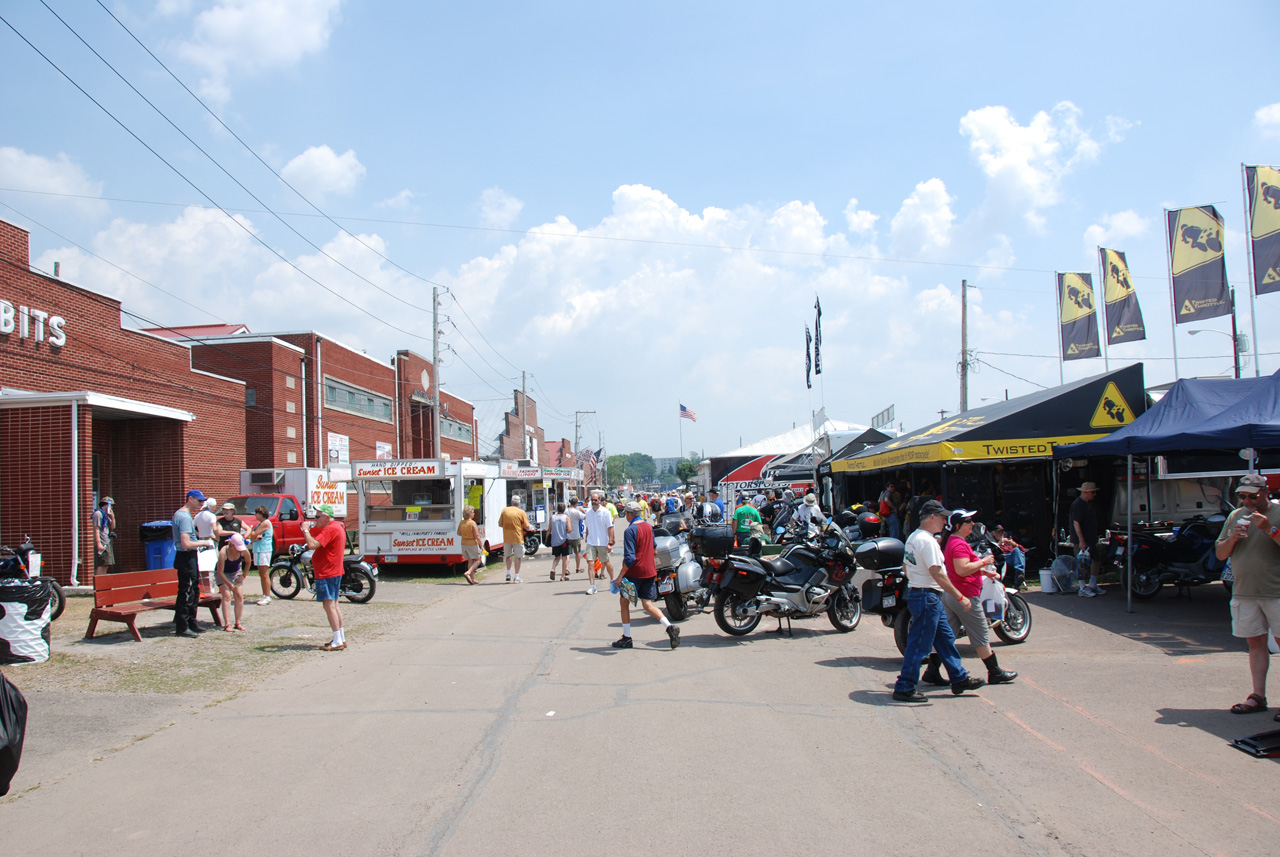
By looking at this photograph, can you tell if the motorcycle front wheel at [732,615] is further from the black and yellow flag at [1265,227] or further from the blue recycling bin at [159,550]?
the black and yellow flag at [1265,227]

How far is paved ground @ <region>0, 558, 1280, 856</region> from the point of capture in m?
4.21

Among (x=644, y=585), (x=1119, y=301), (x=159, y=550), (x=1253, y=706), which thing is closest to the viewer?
(x=1253, y=706)

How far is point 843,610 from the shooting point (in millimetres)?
10305

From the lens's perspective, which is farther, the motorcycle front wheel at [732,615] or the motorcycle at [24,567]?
the motorcycle front wheel at [732,615]

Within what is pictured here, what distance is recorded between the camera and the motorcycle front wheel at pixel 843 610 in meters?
10.2

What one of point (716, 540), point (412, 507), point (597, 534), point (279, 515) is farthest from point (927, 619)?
point (279, 515)

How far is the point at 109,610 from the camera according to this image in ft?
32.0

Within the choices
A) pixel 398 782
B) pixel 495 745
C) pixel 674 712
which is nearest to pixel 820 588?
pixel 674 712

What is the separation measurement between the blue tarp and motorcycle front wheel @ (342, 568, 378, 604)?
1199 cm

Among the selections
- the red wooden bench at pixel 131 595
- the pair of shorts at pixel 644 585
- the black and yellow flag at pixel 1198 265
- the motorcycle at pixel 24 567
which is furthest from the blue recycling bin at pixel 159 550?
the black and yellow flag at pixel 1198 265

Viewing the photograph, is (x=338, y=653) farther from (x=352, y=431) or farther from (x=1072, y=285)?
(x=352, y=431)

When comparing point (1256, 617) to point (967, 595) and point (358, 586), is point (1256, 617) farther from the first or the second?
point (358, 586)

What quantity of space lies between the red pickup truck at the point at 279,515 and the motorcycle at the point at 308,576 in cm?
272

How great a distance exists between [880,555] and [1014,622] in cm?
170
